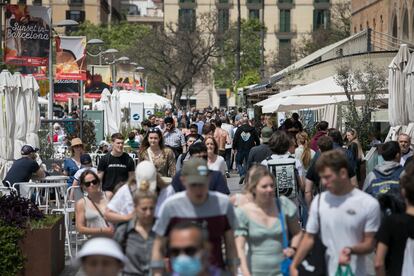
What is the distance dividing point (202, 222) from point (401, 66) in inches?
486

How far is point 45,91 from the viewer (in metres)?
43.6

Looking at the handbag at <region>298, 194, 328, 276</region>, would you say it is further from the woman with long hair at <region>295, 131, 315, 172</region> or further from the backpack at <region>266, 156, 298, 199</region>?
the woman with long hair at <region>295, 131, 315, 172</region>

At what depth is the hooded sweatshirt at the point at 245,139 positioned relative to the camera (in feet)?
76.4

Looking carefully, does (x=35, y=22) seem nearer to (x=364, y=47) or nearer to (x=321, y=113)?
(x=321, y=113)

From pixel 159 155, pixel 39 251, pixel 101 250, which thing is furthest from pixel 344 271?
pixel 159 155

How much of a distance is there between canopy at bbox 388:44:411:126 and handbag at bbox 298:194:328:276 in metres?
11.2

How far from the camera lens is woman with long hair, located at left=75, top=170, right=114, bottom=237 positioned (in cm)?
966

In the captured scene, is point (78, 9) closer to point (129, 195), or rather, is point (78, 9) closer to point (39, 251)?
point (39, 251)

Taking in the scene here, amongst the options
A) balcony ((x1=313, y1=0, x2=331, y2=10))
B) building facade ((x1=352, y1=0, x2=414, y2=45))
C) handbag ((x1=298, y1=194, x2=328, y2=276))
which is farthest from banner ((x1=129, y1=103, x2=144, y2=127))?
balcony ((x1=313, y1=0, x2=331, y2=10))

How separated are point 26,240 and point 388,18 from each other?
47822 millimetres

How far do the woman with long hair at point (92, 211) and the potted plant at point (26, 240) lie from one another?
4.53ft

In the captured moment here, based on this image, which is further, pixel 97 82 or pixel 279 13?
pixel 279 13

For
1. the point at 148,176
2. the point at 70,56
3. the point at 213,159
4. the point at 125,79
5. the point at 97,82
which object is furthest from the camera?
the point at 125,79

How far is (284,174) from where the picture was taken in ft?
39.6
